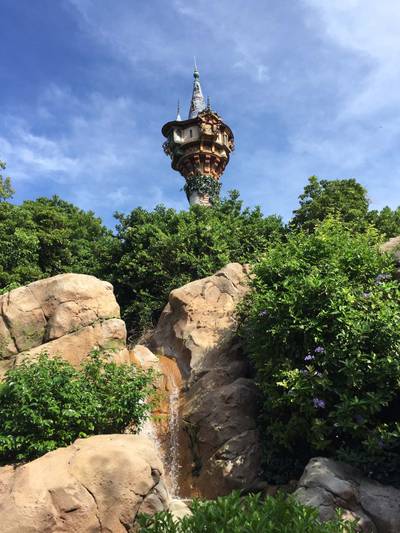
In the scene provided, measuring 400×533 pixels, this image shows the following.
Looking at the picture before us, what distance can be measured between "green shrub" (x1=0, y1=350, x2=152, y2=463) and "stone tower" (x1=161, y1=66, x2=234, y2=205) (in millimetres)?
25505

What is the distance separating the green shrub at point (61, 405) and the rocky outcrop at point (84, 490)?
20.9 inches

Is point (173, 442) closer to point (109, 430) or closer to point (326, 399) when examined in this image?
point (109, 430)

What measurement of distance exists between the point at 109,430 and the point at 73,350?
9.60ft

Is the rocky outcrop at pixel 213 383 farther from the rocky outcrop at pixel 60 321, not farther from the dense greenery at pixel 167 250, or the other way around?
the dense greenery at pixel 167 250

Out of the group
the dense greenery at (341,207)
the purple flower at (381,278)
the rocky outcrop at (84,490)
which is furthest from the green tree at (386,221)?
the rocky outcrop at (84,490)

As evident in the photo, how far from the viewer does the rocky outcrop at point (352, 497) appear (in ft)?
20.0

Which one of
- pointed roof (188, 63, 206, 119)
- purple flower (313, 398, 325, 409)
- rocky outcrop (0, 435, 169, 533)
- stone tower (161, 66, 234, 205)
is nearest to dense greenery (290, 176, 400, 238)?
stone tower (161, 66, 234, 205)

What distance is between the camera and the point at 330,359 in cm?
775

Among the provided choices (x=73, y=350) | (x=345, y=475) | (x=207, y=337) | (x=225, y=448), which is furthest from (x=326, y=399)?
(x=73, y=350)

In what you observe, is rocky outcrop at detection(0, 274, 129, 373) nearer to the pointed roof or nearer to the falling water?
the falling water

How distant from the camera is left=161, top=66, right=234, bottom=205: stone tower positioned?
33812mm

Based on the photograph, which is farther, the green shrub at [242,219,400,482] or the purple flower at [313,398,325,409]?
the purple flower at [313,398,325,409]

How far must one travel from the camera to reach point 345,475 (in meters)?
6.77

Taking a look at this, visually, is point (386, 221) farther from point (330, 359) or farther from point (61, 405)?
point (61, 405)
